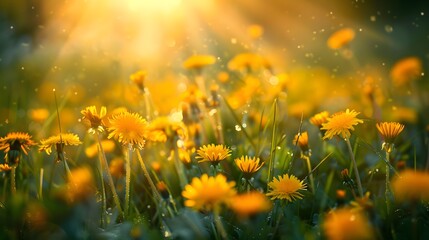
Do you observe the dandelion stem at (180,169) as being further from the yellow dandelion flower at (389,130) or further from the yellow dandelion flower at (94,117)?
the yellow dandelion flower at (389,130)

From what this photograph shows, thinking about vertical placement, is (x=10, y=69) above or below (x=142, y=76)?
above

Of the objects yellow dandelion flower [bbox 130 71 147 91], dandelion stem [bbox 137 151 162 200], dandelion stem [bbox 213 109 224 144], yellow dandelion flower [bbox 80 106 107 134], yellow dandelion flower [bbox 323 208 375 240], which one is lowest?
yellow dandelion flower [bbox 323 208 375 240]

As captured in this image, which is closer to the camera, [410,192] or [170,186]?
[410,192]

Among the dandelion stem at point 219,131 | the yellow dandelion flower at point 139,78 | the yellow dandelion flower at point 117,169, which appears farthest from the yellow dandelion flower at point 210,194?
the yellow dandelion flower at point 139,78

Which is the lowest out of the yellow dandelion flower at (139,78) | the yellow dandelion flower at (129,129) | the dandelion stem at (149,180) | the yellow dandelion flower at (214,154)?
the dandelion stem at (149,180)

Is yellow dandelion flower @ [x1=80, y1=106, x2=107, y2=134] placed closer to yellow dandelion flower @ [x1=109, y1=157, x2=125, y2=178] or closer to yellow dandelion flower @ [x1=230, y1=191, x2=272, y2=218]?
yellow dandelion flower @ [x1=109, y1=157, x2=125, y2=178]

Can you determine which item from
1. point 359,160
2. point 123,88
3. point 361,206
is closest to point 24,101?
point 123,88

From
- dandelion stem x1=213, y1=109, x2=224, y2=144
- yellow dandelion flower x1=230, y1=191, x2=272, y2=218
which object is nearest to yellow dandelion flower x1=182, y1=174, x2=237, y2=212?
yellow dandelion flower x1=230, y1=191, x2=272, y2=218

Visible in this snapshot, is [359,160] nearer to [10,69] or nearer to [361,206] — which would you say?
[361,206]

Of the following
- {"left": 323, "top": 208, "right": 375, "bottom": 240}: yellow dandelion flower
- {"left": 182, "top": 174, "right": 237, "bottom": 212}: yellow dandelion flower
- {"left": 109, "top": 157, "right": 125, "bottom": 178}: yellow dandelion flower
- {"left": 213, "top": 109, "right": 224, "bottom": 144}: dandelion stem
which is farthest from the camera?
{"left": 213, "top": 109, "right": 224, "bottom": 144}: dandelion stem

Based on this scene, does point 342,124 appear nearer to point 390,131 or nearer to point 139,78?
point 390,131

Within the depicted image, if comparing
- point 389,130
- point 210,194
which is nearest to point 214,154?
point 210,194
